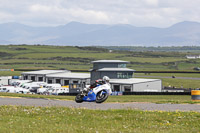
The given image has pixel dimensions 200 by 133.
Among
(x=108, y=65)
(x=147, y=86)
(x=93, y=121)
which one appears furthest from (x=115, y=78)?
(x=93, y=121)

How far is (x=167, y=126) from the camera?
15.9m

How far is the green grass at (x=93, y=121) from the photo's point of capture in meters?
14.8

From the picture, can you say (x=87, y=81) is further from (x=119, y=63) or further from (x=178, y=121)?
(x=178, y=121)

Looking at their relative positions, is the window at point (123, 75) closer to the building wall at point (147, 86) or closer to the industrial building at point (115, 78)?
the industrial building at point (115, 78)

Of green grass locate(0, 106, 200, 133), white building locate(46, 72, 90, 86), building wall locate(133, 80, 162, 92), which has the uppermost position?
white building locate(46, 72, 90, 86)

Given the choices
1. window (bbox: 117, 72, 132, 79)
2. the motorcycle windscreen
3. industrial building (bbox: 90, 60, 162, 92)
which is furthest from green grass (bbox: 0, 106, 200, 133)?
window (bbox: 117, 72, 132, 79)

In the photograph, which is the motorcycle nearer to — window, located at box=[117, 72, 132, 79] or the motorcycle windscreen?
the motorcycle windscreen

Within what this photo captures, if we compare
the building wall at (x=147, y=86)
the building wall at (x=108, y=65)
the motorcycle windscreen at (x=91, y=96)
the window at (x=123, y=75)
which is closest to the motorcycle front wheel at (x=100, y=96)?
the motorcycle windscreen at (x=91, y=96)

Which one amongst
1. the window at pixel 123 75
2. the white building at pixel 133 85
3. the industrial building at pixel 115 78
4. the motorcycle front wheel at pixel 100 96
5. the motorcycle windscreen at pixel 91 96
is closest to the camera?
the motorcycle windscreen at pixel 91 96

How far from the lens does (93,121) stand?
16.9m

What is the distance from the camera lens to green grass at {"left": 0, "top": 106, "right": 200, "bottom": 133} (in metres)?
14.8

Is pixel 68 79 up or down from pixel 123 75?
down

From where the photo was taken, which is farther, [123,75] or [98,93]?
[123,75]

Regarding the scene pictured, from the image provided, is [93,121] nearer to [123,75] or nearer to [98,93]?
[98,93]
